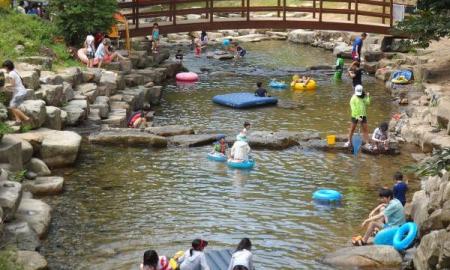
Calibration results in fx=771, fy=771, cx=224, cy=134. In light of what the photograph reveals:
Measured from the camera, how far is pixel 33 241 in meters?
15.4

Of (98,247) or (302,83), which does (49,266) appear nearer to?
(98,247)

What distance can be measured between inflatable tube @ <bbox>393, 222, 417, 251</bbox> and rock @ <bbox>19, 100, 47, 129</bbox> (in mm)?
11148

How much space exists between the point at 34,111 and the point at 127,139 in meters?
3.25

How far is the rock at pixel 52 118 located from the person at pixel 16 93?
932 millimetres

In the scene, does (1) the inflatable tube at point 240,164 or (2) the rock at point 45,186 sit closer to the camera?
(2) the rock at point 45,186

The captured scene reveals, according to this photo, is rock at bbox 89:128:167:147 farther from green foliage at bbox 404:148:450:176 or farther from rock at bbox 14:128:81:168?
green foliage at bbox 404:148:450:176

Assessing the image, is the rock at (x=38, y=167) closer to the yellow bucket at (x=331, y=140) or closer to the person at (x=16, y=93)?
the person at (x=16, y=93)

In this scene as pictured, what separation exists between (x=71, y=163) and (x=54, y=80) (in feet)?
17.7

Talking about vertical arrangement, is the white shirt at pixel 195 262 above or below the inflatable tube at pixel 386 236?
above

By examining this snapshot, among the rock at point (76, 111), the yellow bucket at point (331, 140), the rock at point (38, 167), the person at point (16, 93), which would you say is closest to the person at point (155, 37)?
the rock at point (76, 111)

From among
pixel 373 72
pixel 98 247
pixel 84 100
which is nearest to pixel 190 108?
pixel 84 100

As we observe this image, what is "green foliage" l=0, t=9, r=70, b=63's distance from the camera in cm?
2881

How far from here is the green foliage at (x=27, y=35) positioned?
28812 millimetres

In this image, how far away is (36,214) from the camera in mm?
16734
